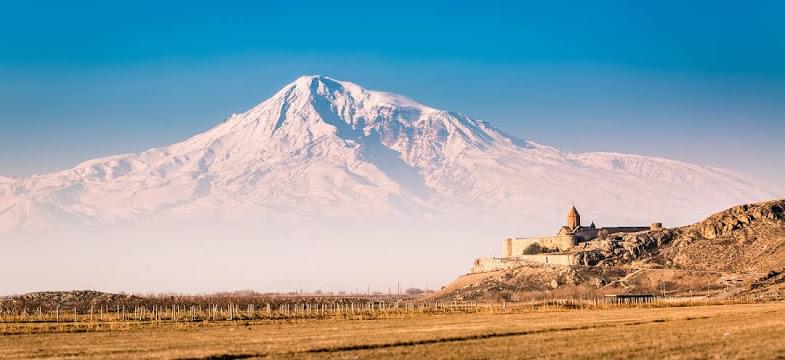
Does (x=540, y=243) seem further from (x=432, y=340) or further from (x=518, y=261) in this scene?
(x=432, y=340)

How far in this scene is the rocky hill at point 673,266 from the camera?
4424 inches

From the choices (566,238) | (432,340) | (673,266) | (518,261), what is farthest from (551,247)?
(432,340)

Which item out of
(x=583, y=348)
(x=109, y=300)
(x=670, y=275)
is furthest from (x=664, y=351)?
(x=670, y=275)

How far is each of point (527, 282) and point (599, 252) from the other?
585 inches

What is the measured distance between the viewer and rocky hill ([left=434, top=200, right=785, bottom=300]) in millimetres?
112375

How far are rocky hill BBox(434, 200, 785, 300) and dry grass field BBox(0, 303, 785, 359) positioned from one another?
2369 inches

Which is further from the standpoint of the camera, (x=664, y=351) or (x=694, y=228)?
(x=694, y=228)

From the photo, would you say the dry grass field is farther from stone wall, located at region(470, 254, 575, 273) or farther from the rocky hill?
stone wall, located at region(470, 254, 575, 273)

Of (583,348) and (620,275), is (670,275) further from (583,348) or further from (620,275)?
(583,348)

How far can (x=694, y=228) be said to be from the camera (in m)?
137

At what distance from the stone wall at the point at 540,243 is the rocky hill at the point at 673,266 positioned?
627 centimetres

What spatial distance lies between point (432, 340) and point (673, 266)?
9127 cm

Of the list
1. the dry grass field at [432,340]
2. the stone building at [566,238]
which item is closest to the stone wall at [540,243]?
the stone building at [566,238]

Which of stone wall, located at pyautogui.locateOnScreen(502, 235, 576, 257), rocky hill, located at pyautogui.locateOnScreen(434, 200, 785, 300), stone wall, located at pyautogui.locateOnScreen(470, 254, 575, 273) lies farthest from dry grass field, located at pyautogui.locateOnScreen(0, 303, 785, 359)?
stone wall, located at pyautogui.locateOnScreen(502, 235, 576, 257)
